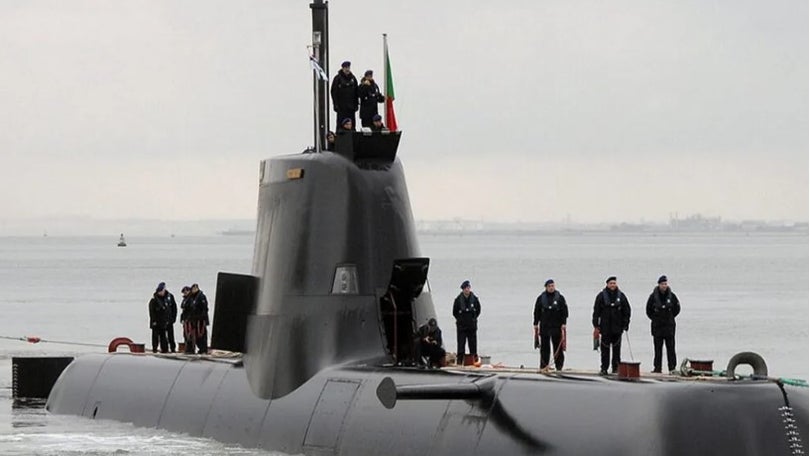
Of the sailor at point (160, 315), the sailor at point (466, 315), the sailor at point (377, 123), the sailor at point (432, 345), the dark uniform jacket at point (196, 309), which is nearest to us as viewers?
the sailor at point (432, 345)

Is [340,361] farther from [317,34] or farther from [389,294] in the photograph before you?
[317,34]

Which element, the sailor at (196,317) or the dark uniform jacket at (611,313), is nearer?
the dark uniform jacket at (611,313)

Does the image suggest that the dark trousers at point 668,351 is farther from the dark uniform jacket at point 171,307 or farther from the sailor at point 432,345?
the dark uniform jacket at point 171,307

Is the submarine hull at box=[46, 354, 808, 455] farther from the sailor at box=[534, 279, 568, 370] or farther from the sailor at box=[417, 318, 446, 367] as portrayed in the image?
the sailor at box=[534, 279, 568, 370]

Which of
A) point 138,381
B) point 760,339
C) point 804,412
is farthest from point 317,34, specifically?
point 760,339

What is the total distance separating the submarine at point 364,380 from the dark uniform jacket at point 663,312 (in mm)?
3415

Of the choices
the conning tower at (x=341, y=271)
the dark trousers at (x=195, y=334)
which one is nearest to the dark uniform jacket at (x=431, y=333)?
the conning tower at (x=341, y=271)

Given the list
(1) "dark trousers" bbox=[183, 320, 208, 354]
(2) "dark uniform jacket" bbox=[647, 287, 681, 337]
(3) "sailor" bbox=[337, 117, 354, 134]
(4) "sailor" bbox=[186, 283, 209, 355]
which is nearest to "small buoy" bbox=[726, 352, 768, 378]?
(2) "dark uniform jacket" bbox=[647, 287, 681, 337]

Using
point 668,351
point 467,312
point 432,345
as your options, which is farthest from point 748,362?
point 467,312

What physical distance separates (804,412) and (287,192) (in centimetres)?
754

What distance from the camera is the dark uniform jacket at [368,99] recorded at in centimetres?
2019

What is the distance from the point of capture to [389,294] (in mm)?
18641

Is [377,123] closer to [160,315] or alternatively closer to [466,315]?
[466,315]

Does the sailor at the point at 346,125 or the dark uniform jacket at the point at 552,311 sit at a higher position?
the sailor at the point at 346,125
